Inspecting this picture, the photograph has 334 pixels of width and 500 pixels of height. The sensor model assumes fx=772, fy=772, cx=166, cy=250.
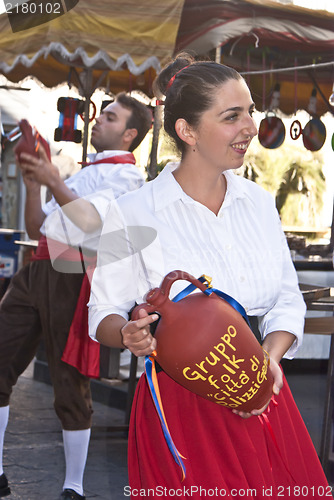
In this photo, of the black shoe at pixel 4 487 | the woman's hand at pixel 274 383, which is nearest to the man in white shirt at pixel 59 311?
the black shoe at pixel 4 487

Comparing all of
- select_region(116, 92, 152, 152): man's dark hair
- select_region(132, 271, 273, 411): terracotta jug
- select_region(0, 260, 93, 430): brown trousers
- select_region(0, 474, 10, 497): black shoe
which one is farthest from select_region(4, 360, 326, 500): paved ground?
select_region(132, 271, 273, 411): terracotta jug

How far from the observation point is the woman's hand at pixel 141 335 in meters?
1.47

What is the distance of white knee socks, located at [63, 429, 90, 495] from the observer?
320 cm

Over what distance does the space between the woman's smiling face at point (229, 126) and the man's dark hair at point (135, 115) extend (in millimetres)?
1780

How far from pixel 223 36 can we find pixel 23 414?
107 inches

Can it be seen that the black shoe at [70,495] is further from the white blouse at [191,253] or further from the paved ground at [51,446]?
the white blouse at [191,253]

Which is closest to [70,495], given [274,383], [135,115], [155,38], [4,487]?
[4,487]

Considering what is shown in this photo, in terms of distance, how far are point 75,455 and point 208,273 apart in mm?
1762

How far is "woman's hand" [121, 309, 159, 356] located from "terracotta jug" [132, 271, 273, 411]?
0.6 inches

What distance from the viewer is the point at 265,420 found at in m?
1.66

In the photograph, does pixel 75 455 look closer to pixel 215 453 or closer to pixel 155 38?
pixel 215 453

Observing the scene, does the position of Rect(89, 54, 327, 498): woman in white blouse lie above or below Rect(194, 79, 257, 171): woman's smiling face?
below

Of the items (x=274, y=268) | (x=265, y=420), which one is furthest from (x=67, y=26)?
(x=265, y=420)

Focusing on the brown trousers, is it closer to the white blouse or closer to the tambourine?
the white blouse
